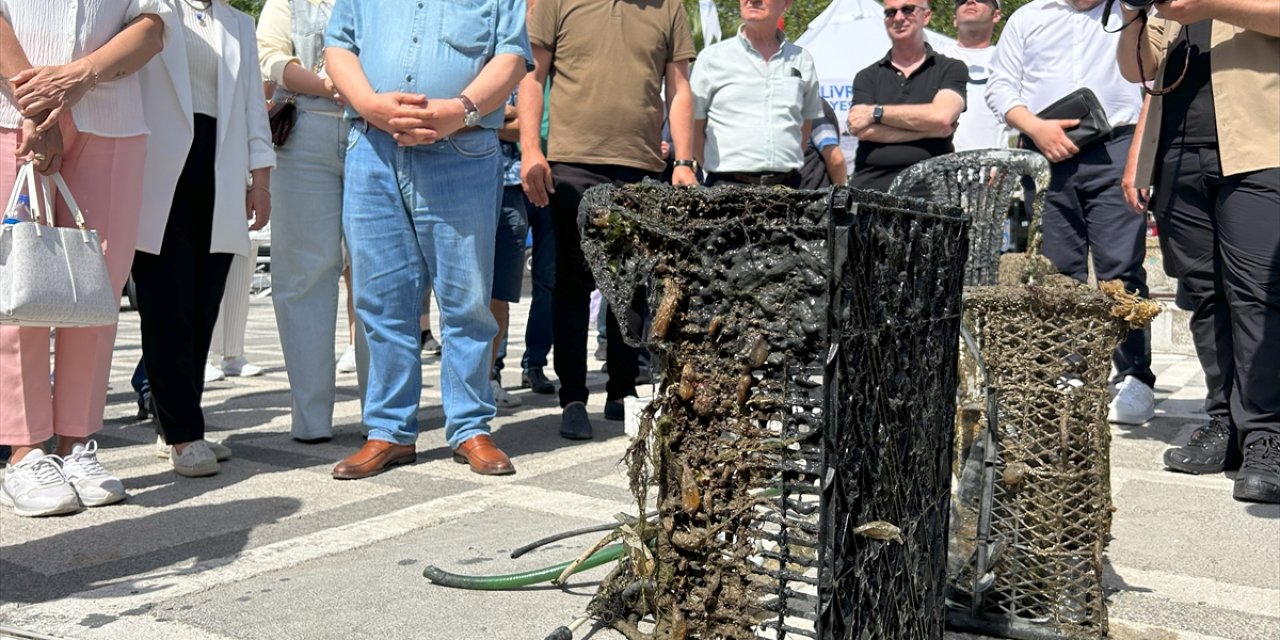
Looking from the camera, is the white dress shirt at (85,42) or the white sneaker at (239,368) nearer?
the white dress shirt at (85,42)

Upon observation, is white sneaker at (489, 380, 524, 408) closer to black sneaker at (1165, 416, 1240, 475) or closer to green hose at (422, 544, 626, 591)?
black sneaker at (1165, 416, 1240, 475)

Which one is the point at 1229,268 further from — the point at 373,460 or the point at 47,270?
the point at 47,270

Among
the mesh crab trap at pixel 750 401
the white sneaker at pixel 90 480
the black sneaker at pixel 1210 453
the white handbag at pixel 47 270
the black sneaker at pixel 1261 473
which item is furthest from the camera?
the black sneaker at pixel 1210 453

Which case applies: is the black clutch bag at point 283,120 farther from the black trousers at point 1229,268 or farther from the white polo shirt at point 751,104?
the black trousers at point 1229,268

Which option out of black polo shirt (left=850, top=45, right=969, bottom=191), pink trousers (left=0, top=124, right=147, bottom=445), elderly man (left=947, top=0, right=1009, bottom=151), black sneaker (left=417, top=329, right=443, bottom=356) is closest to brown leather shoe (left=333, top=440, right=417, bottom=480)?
pink trousers (left=0, top=124, right=147, bottom=445)

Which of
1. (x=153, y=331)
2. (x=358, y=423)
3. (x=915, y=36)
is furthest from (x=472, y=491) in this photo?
(x=915, y=36)

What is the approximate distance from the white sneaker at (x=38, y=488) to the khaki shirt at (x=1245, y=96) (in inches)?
159

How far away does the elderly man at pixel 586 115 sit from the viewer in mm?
5188

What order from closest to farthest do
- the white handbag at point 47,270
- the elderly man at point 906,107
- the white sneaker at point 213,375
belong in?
the white handbag at point 47,270 < the elderly man at point 906,107 < the white sneaker at point 213,375

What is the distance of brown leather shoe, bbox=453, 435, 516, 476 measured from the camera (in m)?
4.36

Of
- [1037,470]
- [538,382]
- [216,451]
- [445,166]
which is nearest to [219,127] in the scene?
[445,166]

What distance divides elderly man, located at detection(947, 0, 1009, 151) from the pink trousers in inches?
236

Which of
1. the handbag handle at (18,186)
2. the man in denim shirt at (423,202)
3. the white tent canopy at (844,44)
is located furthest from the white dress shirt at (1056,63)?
the white tent canopy at (844,44)

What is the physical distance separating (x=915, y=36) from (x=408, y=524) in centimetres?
390
